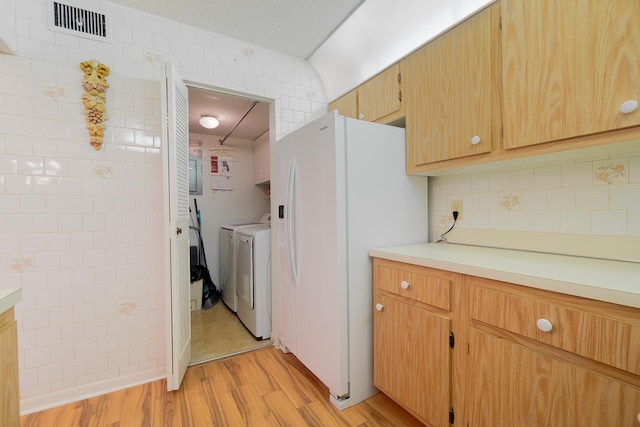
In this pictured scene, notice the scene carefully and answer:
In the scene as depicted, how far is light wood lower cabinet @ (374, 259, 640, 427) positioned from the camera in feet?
2.51

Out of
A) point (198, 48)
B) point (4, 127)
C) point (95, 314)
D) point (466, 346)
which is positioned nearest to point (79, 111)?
point (4, 127)

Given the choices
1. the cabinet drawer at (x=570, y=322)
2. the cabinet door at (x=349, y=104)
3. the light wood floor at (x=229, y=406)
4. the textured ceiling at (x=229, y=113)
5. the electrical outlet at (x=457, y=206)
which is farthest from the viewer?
the textured ceiling at (x=229, y=113)

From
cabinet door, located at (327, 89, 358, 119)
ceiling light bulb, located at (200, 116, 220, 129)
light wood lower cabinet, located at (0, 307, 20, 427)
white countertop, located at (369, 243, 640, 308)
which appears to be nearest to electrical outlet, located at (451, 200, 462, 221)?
white countertop, located at (369, 243, 640, 308)

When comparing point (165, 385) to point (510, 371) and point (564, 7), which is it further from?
point (564, 7)

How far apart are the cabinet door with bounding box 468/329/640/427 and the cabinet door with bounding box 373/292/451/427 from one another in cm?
13

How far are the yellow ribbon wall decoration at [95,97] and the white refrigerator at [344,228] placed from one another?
1.18 meters

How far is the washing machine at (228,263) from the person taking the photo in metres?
2.96

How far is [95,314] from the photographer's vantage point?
1.70 metres

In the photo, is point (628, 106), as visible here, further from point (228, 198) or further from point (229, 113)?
point (228, 198)

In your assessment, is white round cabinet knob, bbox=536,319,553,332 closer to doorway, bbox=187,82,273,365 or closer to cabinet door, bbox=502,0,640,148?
cabinet door, bbox=502,0,640,148

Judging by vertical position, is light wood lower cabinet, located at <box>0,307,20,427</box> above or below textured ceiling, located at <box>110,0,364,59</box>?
below

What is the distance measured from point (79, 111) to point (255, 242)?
4.73 feet

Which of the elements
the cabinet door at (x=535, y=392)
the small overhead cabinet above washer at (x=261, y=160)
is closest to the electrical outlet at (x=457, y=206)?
the cabinet door at (x=535, y=392)

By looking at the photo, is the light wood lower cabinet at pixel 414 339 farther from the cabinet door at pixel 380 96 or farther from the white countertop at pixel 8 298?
the white countertop at pixel 8 298
